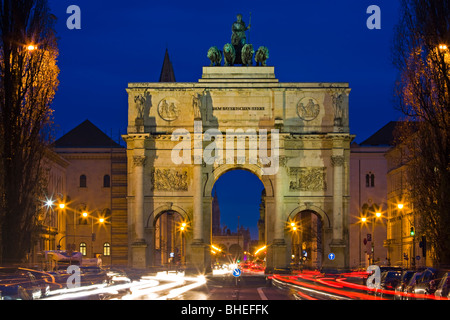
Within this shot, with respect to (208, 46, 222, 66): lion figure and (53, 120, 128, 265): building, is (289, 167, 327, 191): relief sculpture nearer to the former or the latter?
(208, 46, 222, 66): lion figure

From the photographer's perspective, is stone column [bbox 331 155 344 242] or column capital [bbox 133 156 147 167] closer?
stone column [bbox 331 155 344 242]

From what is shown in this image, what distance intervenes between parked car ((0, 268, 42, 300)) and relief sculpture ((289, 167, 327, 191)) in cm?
4110

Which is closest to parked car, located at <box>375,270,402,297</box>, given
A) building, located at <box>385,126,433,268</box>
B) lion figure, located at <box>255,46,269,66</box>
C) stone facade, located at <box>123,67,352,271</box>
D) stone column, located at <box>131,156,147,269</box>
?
stone facade, located at <box>123,67,352,271</box>

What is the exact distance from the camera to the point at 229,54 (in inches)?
3022

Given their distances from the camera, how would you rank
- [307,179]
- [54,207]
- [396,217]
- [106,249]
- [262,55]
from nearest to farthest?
1. [307,179]
2. [262,55]
3. [396,217]
4. [54,207]
5. [106,249]

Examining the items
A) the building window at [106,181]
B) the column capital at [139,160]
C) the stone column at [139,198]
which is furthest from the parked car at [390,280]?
the building window at [106,181]

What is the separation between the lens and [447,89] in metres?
40.6

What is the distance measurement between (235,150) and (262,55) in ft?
28.3

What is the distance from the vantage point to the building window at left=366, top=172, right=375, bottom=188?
10325 centimetres

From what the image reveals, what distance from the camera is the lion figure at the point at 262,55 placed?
76500 mm

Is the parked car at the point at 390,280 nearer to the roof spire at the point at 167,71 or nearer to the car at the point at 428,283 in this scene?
the car at the point at 428,283

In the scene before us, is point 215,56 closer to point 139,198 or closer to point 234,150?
point 234,150

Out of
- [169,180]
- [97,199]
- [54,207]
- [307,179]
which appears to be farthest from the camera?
[97,199]

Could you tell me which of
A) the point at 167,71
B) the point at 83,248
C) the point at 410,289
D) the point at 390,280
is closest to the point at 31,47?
the point at 390,280
